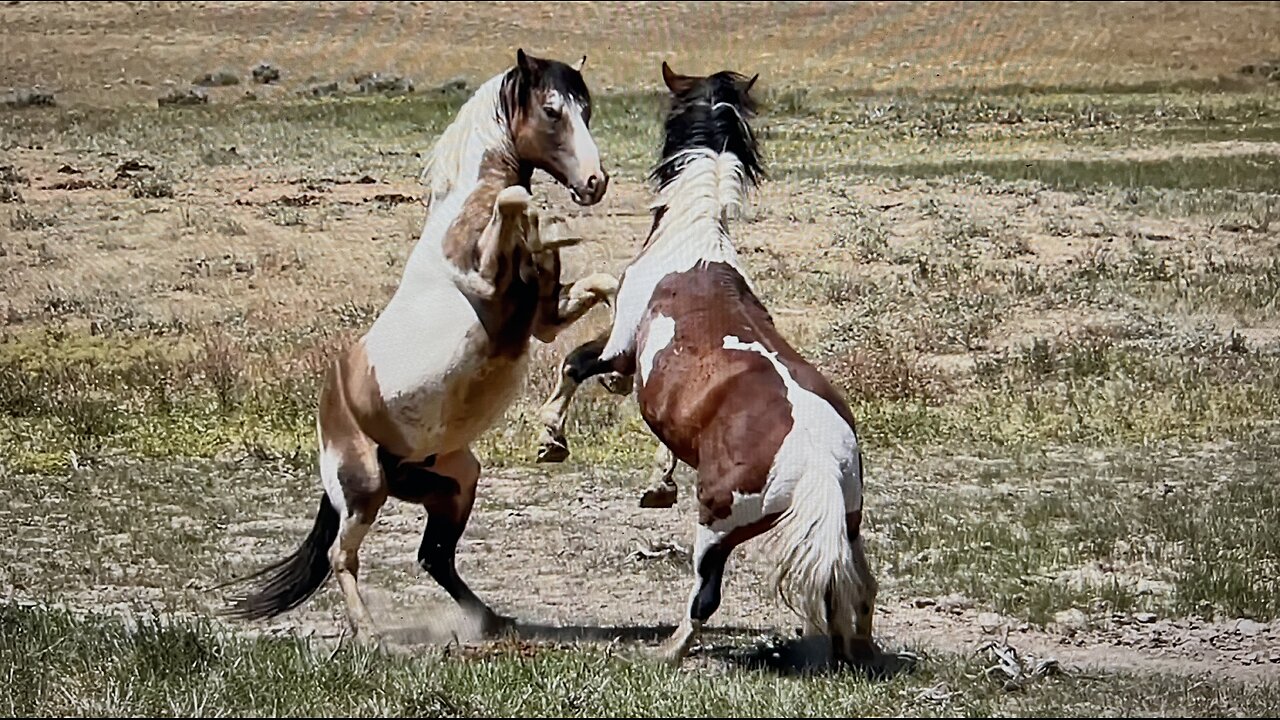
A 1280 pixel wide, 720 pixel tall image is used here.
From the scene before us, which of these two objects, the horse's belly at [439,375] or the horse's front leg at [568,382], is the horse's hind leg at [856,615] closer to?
the horse's front leg at [568,382]

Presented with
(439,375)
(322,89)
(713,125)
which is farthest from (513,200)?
(322,89)

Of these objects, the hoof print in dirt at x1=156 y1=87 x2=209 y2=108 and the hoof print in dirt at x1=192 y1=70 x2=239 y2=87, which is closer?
the hoof print in dirt at x1=156 y1=87 x2=209 y2=108

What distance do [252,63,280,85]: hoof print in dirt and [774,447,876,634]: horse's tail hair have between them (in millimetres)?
8628

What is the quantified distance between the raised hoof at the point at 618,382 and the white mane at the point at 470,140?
2.74ft

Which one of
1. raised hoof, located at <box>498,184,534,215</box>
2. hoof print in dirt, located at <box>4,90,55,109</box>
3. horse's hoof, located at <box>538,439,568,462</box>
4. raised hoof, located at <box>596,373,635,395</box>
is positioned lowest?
hoof print in dirt, located at <box>4,90,55,109</box>

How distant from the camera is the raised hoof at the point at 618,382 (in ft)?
19.3

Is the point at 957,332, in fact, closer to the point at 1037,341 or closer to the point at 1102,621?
the point at 1037,341

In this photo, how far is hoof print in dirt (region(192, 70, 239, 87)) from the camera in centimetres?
1251

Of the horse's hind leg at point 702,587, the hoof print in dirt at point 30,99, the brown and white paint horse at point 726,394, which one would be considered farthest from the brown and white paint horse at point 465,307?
the hoof print in dirt at point 30,99

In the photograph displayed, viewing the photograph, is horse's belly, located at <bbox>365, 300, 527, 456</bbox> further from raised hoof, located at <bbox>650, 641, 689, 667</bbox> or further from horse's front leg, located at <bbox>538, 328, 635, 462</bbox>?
raised hoof, located at <bbox>650, 641, 689, 667</bbox>

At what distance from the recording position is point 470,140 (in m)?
5.70

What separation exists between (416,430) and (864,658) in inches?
64.8

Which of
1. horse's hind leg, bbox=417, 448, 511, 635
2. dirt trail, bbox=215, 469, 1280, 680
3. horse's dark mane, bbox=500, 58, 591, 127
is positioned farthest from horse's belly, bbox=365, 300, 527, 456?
dirt trail, bbox=215, 469, 1280, 680

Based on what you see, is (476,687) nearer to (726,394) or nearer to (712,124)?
(726,394)
